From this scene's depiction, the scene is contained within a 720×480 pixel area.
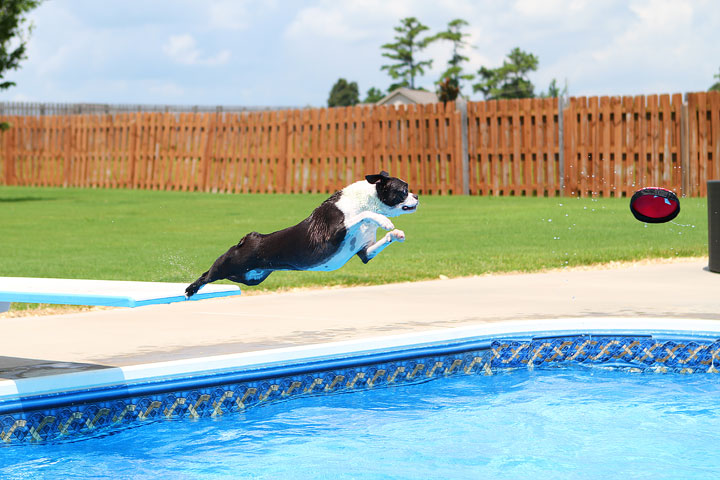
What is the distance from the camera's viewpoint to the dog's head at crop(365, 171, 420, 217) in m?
4.26

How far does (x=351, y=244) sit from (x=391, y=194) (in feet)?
0.88

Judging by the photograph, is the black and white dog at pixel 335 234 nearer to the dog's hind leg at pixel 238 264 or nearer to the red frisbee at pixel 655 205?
the dog's hind leg at pixel 238 264

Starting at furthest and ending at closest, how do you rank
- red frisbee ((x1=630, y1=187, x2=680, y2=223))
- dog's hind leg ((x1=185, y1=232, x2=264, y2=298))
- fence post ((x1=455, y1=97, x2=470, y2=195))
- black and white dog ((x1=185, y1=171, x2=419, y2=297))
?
fence post ((x1=455, y1=97, x2=470, y2=195)) → red frisbee ((x1=630, y1=187, x2=680, y2=223)) → dog's hind leg ((x1=185, y1=232, x2=264, y2=298)) → black and white dog ((x1=185, y1=171, x2=419, y2=297))

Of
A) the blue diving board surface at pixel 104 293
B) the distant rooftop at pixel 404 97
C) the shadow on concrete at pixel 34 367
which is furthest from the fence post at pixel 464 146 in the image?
the distant rooftop at pixel 404 97

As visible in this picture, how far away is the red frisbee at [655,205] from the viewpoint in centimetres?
494

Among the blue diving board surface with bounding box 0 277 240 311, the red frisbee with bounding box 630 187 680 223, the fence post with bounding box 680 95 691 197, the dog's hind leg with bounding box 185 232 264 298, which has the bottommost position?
the blue diving board surface with bounding box 0 277 240 311

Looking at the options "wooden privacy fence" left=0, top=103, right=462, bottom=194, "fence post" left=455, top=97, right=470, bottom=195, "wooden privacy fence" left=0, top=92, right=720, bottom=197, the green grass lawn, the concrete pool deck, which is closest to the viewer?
the concrete pool deck

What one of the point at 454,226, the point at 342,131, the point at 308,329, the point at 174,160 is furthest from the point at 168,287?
the point at 174,160

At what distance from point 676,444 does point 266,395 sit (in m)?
2.25

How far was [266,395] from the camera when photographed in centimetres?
573

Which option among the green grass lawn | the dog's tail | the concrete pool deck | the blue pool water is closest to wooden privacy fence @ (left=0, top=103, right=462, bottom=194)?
the green grass lawn

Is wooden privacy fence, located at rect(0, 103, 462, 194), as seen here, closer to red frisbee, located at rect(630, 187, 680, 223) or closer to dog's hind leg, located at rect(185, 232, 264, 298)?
red frisbee, located at rect(630, 187, 680, 223)

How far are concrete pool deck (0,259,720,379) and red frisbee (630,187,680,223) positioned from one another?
2.06m

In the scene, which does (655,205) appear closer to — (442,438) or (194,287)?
(442,438)
